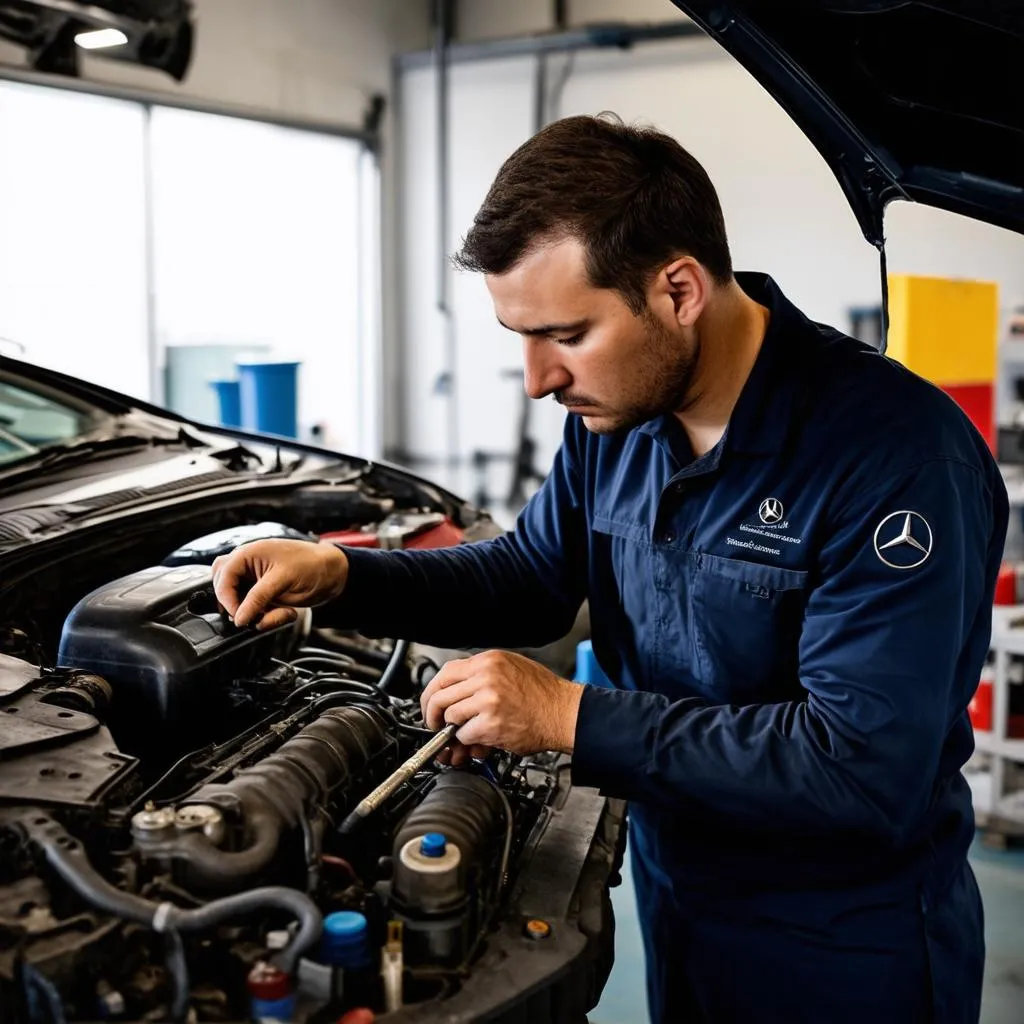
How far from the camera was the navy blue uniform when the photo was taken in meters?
1.18

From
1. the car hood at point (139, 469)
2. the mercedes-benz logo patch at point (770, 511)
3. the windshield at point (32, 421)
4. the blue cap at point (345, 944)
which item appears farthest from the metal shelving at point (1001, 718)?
the blue cap at point (345, 944)

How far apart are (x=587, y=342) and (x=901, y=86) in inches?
23.0

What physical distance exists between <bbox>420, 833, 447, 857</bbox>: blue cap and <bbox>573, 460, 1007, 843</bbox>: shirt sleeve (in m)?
0.18

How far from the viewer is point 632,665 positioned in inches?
60.8

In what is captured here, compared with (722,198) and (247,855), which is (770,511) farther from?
(722,198)

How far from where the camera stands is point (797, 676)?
135 centimetres

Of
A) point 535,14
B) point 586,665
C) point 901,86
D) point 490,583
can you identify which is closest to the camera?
point 901,86

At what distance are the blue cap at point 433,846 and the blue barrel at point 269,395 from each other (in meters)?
3.53

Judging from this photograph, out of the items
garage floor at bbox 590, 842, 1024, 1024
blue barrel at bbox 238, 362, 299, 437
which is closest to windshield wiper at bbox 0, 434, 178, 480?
garage floor at bbox 590, 842, 1024, 1024

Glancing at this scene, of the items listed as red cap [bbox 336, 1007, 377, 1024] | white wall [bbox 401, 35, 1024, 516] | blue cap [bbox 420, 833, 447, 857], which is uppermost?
white wall [bbox 401, 35, 1024, 516]

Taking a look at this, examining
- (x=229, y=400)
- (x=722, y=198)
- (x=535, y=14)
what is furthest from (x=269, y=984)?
(x=535, y=14)

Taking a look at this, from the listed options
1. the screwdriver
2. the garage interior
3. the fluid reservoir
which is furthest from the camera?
the garage interior

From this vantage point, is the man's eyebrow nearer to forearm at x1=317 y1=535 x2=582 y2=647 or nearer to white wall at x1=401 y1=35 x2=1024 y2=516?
forearm at x1=317 y1=535 x2=582 y2=647

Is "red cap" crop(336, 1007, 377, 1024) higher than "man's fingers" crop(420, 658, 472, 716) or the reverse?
the reverse
